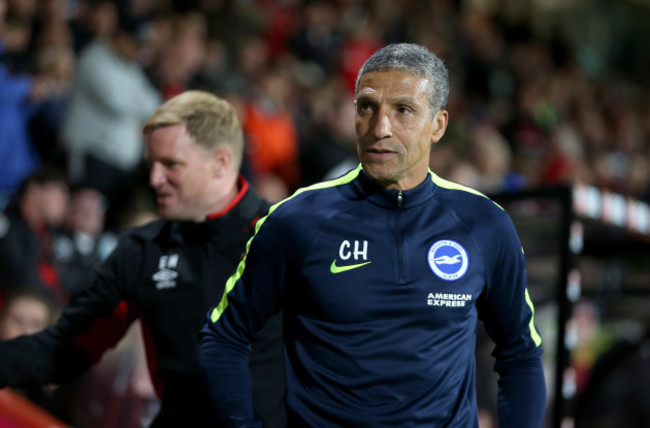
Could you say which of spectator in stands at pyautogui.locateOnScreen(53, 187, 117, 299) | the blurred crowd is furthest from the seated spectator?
spectator in stands at pyautogui.locateOnScreen(53, 187, 117, 299)

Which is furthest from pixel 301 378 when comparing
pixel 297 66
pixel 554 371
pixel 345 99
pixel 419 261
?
pixel 297 66

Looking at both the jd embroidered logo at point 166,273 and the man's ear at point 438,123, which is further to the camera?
the jd embroidered logo at point 166,273

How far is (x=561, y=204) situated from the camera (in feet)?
12.9

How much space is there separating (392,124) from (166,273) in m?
Answer: 1.01

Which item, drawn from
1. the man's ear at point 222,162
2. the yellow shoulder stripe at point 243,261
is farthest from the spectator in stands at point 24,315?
the yellow shoulder stripe at point 243,261

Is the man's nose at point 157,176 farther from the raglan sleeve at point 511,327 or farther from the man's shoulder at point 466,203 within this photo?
the raglan sleeve at point 511,327

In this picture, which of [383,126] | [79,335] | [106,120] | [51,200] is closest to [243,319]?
[383,126]

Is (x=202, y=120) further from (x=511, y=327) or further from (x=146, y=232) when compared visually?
(x=511, y=327)

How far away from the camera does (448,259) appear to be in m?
2.03

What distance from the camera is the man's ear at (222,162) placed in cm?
279

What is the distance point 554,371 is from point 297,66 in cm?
618

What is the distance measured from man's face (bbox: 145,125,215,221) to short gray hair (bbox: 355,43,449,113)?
81 cm

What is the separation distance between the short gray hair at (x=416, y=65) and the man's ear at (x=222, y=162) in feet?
2.63

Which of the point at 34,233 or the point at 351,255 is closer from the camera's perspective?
the point at 351,255
